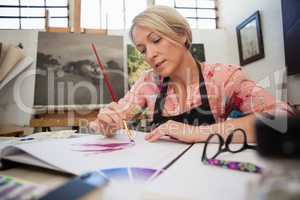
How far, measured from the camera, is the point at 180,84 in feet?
2.98

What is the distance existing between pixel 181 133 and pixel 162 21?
367 mm

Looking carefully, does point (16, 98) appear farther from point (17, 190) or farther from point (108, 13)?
point (17, 190)

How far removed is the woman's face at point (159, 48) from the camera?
30.5 inches

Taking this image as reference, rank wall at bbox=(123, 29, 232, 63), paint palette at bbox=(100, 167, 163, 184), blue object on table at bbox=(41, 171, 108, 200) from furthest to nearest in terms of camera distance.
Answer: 1. wall at bbox=(123, 29, 232, 63)
2. paint palette at bbox=(100, 167, 163, 184)
3. blue object on table at bbox=(41, 171, 108, 200)

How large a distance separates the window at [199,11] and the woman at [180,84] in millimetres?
2459

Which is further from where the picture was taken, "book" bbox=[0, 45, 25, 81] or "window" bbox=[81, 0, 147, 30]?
"window" bbox=[81, 0, 147, 30]

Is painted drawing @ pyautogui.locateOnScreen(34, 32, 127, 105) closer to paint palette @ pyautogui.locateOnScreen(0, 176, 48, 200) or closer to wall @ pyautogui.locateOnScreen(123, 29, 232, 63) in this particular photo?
wall @ pyautogui.locateOnScreen(123, 29, 232, 63)

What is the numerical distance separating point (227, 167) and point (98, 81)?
2.31 m

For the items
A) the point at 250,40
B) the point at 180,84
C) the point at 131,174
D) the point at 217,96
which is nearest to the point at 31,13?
the point at 250,40

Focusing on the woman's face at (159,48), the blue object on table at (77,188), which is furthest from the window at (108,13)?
the blue object on table at (77,188)

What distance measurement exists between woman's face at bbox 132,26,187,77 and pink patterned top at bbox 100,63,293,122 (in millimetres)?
113

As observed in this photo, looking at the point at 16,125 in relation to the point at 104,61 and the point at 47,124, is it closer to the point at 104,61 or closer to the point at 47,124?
the point at 47,124

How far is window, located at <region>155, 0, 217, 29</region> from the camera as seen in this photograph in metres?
3.17

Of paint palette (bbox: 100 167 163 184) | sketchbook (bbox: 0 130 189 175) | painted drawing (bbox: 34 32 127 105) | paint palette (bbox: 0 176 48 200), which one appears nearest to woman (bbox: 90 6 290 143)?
sketchbook (bbox: 0 130 189 175)
